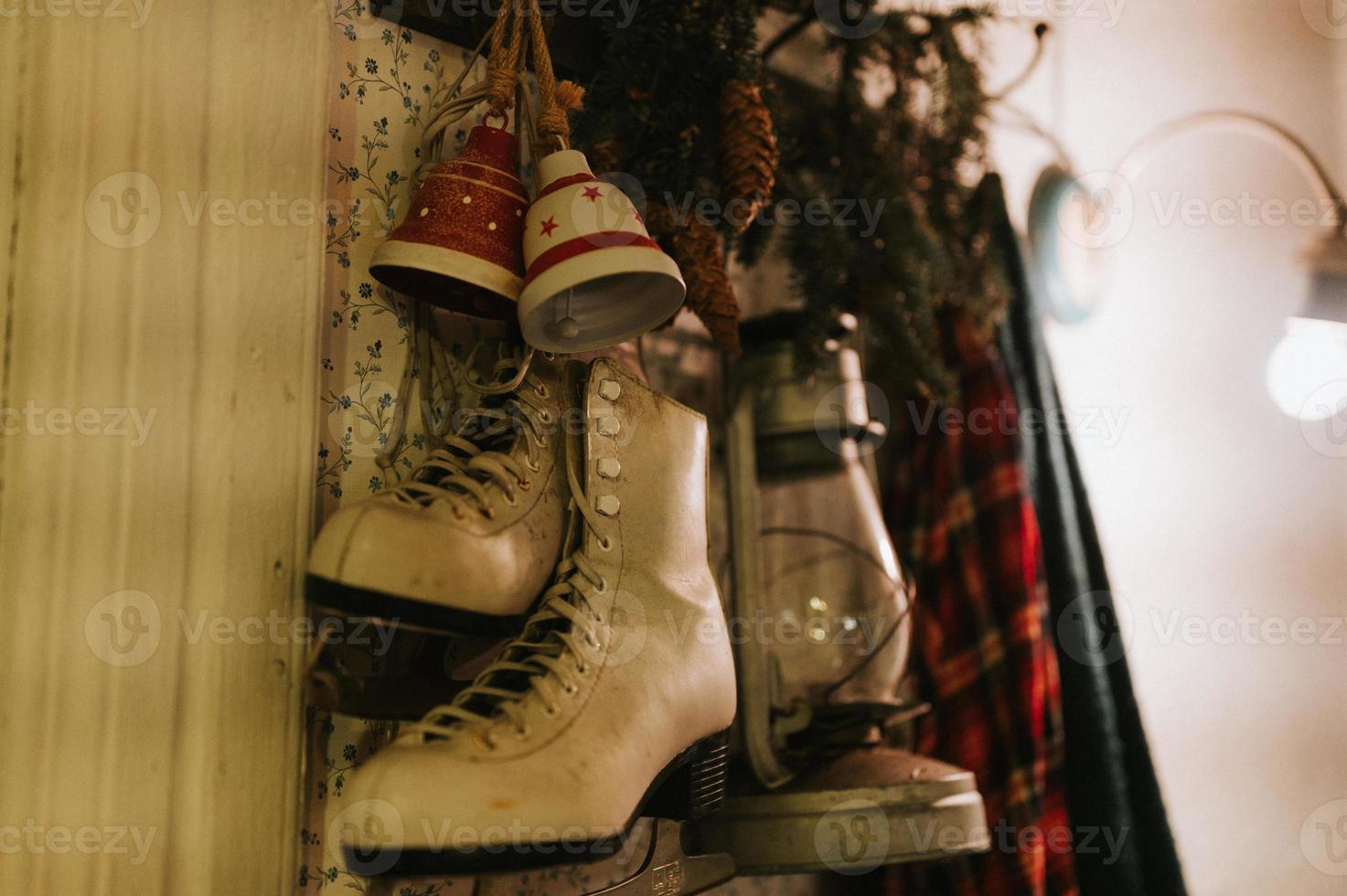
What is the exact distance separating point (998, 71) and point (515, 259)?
1.32 m

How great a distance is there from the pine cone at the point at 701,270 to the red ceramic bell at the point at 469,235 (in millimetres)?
143

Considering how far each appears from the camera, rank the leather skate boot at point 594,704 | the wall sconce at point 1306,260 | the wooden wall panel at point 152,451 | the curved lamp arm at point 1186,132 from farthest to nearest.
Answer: the curved lamp arm at point 1186,132, the wall sconce at point 1306,260, the wooden wall panel at point 152,451, the leather skate boot at point 594,704

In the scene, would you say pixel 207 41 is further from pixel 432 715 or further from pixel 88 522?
pixel 432 715

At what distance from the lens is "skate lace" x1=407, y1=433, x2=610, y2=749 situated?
57 centimetres

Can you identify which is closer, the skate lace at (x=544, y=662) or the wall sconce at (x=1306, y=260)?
the skate lace at (x=544, y=662)

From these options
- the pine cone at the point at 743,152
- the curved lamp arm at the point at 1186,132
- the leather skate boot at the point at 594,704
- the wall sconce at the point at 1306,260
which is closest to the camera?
the leather skate boot at the point at 594,704

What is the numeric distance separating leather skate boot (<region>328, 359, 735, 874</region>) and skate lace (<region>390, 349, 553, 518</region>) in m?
0.03

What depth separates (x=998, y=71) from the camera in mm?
1694

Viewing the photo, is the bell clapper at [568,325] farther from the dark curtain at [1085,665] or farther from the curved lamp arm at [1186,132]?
the curved lamp arm at [1186,132]

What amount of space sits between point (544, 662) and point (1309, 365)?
1.37 metres

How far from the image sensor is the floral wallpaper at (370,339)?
0.70 meters
